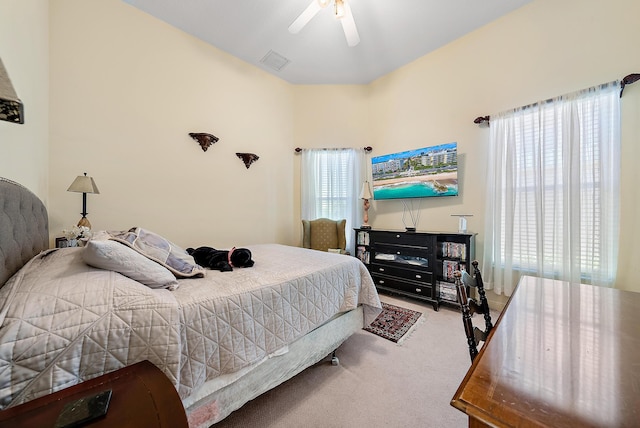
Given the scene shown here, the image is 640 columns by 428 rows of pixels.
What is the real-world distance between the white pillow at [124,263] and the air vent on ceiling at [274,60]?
3215mm

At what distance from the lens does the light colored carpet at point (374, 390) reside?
1.28 metres

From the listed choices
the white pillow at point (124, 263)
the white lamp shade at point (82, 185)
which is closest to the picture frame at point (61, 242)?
the white lamp shade at point (82, 185)

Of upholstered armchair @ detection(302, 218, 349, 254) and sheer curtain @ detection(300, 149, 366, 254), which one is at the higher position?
sheer curtain @ detection(300, 149, 366, 254)

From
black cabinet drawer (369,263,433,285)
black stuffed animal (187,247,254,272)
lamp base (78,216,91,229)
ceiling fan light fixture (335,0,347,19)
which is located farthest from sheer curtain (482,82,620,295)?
lamp base (78,216,91,229)

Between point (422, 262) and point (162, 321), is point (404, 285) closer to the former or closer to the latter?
point (422, 262)

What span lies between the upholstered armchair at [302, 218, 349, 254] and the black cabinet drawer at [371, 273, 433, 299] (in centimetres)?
73

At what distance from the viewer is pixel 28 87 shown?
1610 mm

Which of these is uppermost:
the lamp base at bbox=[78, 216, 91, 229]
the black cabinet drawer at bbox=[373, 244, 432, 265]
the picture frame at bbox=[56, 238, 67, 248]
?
the lamp base at bbox=[78, 216, 91, 229]

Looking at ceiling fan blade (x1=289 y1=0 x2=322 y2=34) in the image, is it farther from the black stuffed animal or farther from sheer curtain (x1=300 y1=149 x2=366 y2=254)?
the black stuffed animal

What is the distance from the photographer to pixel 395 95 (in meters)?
3.62

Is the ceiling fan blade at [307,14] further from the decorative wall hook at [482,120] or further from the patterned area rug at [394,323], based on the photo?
the patterned area rug at [394,323]

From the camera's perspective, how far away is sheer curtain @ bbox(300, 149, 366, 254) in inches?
152

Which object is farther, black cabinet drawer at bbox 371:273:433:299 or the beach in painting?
the beach in painting

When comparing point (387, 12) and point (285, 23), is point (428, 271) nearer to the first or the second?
point (387, 12)
